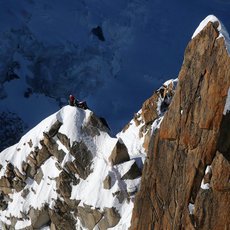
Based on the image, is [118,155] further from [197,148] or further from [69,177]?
[197,148]

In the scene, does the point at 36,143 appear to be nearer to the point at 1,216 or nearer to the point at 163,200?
the point at 1,216

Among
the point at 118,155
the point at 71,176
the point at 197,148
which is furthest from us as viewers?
the point at 71,176

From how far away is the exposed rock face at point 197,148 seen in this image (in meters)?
19.0

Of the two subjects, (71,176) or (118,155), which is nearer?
(118,155)

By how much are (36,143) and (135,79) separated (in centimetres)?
4653

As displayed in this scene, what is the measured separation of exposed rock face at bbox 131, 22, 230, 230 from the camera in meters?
19.0

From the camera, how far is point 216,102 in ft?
62.3

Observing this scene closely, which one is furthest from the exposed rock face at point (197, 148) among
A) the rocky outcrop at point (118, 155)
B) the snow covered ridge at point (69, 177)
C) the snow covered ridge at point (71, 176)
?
the rocky outcrop at point (118, 155)

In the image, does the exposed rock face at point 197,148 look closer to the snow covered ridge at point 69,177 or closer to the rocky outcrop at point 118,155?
the snow covered ridge at point 69,177

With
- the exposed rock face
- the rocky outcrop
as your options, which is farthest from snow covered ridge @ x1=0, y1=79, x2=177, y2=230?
the exposed rock face

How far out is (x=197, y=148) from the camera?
781 inches

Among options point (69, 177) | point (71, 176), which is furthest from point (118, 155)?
point (69, 177)

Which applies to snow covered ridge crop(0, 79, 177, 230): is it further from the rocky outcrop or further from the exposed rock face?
the exposed rock face

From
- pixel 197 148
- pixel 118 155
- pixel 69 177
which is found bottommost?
pixel 197 148
